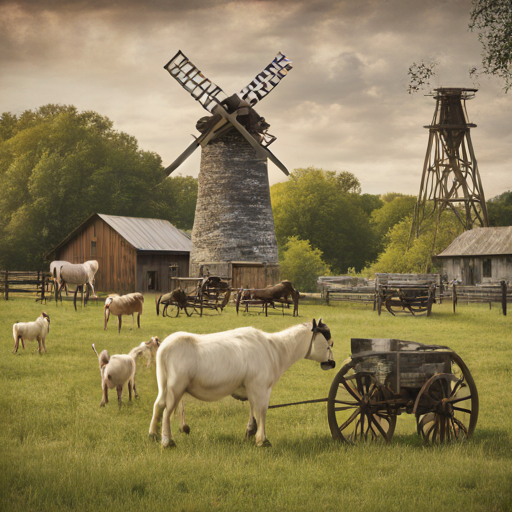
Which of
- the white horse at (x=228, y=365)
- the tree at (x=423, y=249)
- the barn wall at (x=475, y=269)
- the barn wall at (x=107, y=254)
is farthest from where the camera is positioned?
the tree at (x=423, y=249)

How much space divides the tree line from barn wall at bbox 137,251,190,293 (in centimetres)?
630

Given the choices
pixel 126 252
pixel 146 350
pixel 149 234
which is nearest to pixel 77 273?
pixel 126 252

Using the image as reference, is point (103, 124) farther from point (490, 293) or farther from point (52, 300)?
point (490, 293)

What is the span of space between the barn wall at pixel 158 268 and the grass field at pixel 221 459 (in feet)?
74.7

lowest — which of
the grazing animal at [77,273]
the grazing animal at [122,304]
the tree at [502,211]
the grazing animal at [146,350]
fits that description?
the grazing animal at [146,350]

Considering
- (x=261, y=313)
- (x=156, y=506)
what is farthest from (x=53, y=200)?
(x=156, y=506)

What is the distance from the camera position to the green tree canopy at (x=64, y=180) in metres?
35.0

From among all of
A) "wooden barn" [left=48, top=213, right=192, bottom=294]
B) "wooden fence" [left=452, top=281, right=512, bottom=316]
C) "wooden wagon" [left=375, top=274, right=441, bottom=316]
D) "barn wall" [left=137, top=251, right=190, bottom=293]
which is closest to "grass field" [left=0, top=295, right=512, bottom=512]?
"wooden wagon" [left=375, top=274, right=441, bottom=316]

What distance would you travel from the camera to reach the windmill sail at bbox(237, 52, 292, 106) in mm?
27359

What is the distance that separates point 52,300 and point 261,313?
8470mm

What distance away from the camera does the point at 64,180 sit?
37062 mm

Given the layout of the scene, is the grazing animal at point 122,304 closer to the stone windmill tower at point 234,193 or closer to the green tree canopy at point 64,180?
the stone windmill tower at point 234,193

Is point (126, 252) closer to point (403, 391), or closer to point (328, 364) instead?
point (328, 364)

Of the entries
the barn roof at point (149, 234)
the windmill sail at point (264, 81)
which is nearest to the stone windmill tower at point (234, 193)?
the windmill sail at point (264, 81)
